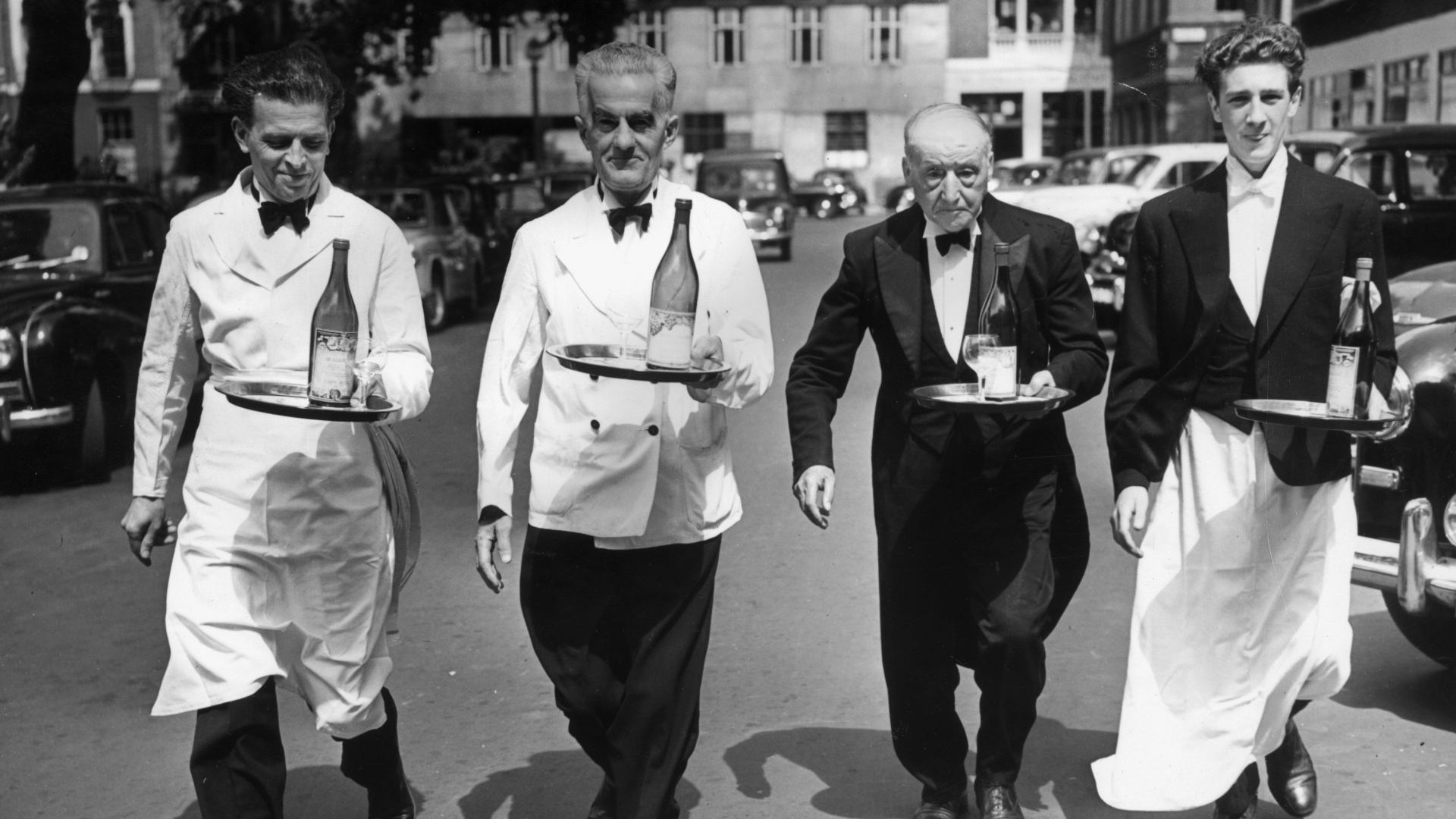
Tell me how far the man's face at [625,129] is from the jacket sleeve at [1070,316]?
1030mm

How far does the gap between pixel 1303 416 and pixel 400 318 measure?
2.06 metres

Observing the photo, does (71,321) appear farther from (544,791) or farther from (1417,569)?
(1417,569)

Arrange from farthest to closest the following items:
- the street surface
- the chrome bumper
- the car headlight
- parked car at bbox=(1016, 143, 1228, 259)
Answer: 1. parked car at bbox=(1016, 143, 1228, 259)
2. the car headlight
3. the chrome bumper
4. the street surface

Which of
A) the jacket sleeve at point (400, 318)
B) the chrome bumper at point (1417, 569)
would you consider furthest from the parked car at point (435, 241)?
the jacket sleeve at point (400, 318)

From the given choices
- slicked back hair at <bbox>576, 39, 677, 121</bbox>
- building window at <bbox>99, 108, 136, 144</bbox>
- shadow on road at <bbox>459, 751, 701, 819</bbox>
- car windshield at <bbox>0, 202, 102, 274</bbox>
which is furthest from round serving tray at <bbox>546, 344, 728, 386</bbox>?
building window at <bbox>99, 108, 136, 144</bbox>

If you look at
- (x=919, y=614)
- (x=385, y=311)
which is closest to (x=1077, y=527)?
(x=919, y=614)

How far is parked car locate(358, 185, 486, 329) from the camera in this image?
61.7 ft

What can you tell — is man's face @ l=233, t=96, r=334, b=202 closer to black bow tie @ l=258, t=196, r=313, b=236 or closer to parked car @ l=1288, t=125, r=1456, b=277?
black bow tie @ l=258, t=196, r=313, b=236

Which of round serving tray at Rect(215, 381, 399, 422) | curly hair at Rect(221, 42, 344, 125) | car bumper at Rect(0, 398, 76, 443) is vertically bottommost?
car bumper at Rect(0, 398, 76, 443)

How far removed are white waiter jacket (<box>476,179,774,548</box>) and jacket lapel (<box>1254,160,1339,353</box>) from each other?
1196 millimetres

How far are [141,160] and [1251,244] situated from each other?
181ft

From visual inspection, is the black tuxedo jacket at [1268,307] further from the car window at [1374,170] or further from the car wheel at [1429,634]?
the car window at [1374,170]

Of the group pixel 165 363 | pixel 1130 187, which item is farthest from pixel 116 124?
pixel 165 363

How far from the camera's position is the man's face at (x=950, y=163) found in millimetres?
4215
